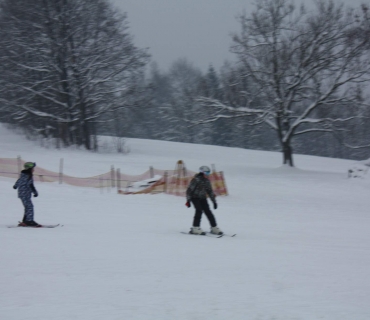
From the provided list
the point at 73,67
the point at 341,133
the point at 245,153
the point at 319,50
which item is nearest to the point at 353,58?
the point at 319,50

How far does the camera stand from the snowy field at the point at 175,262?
5.74m

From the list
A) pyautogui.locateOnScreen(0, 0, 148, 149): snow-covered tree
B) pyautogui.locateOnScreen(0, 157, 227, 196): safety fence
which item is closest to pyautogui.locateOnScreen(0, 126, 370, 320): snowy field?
pyautogui.locateOnScreen(0, 157, 227, 196): safety fence

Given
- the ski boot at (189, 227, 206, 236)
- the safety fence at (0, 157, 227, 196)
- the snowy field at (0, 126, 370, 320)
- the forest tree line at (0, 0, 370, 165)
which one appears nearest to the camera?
the snowy field at (0, 126, 370, 320)

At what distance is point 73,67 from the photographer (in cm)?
3553

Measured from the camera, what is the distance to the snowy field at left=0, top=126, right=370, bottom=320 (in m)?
5.74

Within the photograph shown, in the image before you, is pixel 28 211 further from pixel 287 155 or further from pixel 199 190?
pixel 287 155

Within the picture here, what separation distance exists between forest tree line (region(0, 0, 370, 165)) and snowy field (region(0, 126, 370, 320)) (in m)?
11.9

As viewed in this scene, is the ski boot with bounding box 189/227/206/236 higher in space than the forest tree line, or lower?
lower

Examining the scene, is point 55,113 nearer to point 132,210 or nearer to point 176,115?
point 132,210

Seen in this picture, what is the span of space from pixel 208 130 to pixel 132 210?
52.7 metres

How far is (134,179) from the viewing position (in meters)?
24.7

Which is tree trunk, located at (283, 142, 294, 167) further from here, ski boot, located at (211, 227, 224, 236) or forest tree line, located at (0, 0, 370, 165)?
ski boot, located at (211, 227, 224, 236)

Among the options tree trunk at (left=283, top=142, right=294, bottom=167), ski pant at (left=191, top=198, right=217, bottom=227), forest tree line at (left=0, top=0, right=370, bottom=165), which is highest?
forest tree line at (left=0, top=0, right=370, bottom=165)

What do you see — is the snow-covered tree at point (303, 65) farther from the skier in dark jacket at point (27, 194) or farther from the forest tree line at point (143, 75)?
the skier in dark jacket at point (27, 194)
